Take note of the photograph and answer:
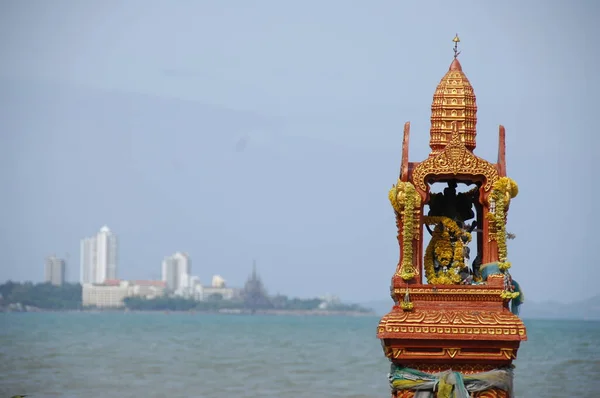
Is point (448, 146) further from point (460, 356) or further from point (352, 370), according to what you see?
point (352, 370)

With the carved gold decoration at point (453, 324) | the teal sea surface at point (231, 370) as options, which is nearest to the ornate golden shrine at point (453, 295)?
the carved gold decoration at point (453, 324)

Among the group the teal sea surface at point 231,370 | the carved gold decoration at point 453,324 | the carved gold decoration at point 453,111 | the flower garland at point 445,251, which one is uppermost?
the carved gold decoration at point 453,111

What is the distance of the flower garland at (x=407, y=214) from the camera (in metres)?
11.6

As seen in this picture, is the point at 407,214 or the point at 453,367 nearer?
the point at 407,214

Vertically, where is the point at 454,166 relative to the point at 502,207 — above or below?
above

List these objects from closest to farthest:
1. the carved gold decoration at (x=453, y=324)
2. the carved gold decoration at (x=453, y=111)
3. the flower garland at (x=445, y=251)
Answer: the carved gold decoration at (x=453, y=324)
the carved gold decoration at (x=453, y=111)
the flower garland at (x=445, y=251)

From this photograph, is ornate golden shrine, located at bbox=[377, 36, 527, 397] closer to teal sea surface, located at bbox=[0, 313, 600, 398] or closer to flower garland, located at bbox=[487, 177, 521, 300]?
flower garland, located at bbox=[487, 177, 521, 300]

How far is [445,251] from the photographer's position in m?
12.3

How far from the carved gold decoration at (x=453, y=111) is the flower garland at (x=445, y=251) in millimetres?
724

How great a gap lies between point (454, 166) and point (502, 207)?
1.56 feet

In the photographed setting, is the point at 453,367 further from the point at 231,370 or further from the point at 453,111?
the point at 231,370

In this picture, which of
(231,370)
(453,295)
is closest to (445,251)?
(453,295)

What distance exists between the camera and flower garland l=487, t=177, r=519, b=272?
1158cm

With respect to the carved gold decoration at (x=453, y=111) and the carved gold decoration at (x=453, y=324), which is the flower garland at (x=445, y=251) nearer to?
the carved gold decoration at (x=453, y=324)
